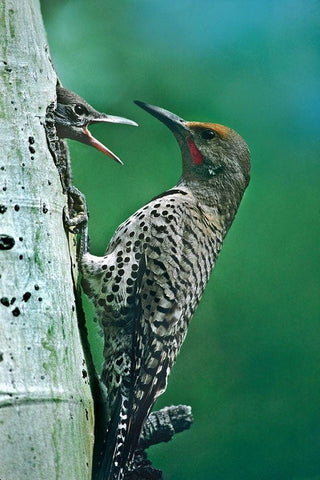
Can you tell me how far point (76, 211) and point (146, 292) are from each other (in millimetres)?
323

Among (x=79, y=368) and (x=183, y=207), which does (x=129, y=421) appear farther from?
(x=183, y=207)

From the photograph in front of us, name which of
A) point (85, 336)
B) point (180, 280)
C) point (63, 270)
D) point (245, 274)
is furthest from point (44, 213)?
point (245, 274)

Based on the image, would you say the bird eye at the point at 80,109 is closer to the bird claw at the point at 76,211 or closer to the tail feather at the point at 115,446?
the bird claw at the point at 76,211

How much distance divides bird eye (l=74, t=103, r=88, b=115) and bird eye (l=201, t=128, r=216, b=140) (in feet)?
1.78

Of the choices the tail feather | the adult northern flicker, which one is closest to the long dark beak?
the adult northern flicker

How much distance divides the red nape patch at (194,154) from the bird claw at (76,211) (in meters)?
0.64

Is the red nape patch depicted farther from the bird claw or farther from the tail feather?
the tail feather

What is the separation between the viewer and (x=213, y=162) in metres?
2.46

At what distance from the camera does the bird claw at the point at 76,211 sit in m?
1.89

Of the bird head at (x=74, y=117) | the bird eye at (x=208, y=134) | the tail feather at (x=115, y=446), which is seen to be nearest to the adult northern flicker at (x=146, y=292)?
the tail feather at (x=115, y=446)

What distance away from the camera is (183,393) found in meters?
2.59

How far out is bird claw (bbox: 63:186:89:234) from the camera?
1.89m

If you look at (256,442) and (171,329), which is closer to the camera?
(171,329)

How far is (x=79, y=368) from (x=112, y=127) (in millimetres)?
1296
